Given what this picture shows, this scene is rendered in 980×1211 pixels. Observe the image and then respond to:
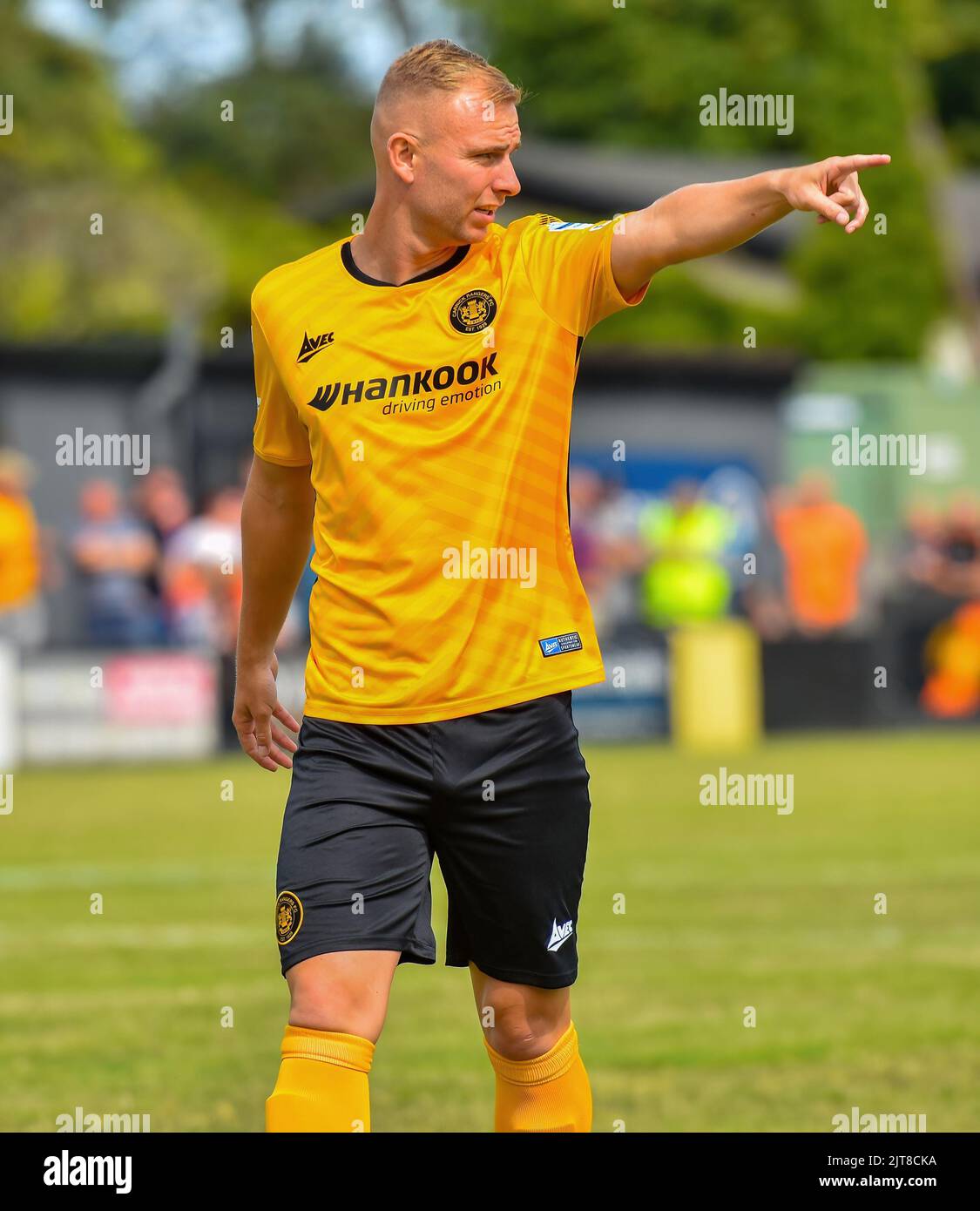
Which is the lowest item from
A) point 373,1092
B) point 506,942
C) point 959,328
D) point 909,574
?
point 373,1092

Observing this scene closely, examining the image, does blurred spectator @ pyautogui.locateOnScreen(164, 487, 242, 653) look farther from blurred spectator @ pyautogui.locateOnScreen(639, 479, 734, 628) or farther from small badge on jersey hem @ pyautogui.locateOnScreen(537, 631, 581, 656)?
small badge on jersey hem @ pyautogui.locateOnScreen(537, 631, 581, 656)

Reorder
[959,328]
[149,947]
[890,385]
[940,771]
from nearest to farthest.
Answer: [149,947] < [940,771] < [890,385] < [959,328]

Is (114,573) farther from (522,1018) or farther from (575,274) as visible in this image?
(575,274)

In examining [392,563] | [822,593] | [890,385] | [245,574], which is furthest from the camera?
[890,385]

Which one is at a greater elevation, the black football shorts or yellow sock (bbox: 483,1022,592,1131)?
the black football shorts

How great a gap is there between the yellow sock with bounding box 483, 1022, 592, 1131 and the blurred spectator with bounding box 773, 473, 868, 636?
59.7ft

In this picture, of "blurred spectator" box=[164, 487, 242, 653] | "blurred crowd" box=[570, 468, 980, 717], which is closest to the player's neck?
"blurred spectator" box=[164, 487, 242, 653]

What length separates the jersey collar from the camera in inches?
181

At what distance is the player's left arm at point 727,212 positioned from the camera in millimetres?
4074

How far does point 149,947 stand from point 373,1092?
10.1 ft

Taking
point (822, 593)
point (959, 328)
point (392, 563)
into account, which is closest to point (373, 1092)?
point (392, 563)

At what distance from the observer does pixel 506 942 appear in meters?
4.64

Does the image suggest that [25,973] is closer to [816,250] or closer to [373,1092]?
[373,1092]

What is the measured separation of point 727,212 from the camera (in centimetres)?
420
